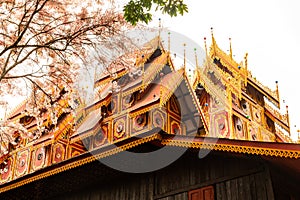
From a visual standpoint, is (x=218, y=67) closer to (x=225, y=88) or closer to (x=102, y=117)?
(x=225, y=88)

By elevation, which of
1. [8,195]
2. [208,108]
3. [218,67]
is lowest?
[8,195]

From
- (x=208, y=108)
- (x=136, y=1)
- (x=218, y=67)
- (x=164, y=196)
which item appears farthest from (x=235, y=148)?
(x=218, y=67)

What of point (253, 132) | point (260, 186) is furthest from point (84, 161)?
point (253, 132)

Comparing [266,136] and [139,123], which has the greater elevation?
[266,136]

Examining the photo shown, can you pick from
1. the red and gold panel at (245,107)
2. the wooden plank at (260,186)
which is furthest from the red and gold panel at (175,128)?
the red and gold panel at (245,107)

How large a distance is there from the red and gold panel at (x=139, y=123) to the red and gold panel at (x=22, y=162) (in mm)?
7121

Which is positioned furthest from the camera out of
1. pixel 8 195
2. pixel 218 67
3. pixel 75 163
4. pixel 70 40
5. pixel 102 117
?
pixel 218 67

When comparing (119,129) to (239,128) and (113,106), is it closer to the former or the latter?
(113,106)

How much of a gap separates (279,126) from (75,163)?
59.3 ft

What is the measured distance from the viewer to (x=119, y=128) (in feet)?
57.6

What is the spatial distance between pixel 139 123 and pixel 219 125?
7.61 m

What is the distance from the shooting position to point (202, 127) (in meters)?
19.0

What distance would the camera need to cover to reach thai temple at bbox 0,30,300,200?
11.4 metres

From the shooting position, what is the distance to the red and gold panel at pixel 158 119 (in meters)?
16.1
